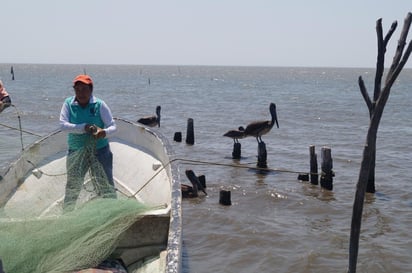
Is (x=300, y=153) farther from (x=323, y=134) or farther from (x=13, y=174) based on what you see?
(x=13, y=174)

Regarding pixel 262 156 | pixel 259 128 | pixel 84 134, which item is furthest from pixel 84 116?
pixel 259 128

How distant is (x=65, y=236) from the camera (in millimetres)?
5180

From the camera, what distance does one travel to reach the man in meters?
6.37

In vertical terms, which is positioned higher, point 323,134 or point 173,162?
point 173,162

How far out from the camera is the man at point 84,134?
20.9 feet

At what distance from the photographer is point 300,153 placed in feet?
57.7

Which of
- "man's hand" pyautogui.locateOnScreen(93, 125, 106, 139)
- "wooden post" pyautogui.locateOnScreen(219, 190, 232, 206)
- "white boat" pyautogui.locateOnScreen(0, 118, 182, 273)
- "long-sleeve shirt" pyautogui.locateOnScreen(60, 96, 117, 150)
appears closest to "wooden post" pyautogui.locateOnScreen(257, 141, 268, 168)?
"wooden post" pyautogui.locateOnScreen(219, 190, 232, 206)

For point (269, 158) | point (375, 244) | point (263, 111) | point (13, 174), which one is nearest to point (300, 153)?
point (269, 158)

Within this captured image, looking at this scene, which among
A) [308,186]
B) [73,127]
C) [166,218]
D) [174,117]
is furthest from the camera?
[174,117]

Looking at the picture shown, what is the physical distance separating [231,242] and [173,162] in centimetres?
188

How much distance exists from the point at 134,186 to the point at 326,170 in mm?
5277

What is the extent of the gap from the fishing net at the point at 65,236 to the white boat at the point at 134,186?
0.32 m

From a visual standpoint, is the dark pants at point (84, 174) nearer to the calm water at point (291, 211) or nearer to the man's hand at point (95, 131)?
the man's hand at point (95, 131)

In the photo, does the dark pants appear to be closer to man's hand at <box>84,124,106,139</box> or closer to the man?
the man
